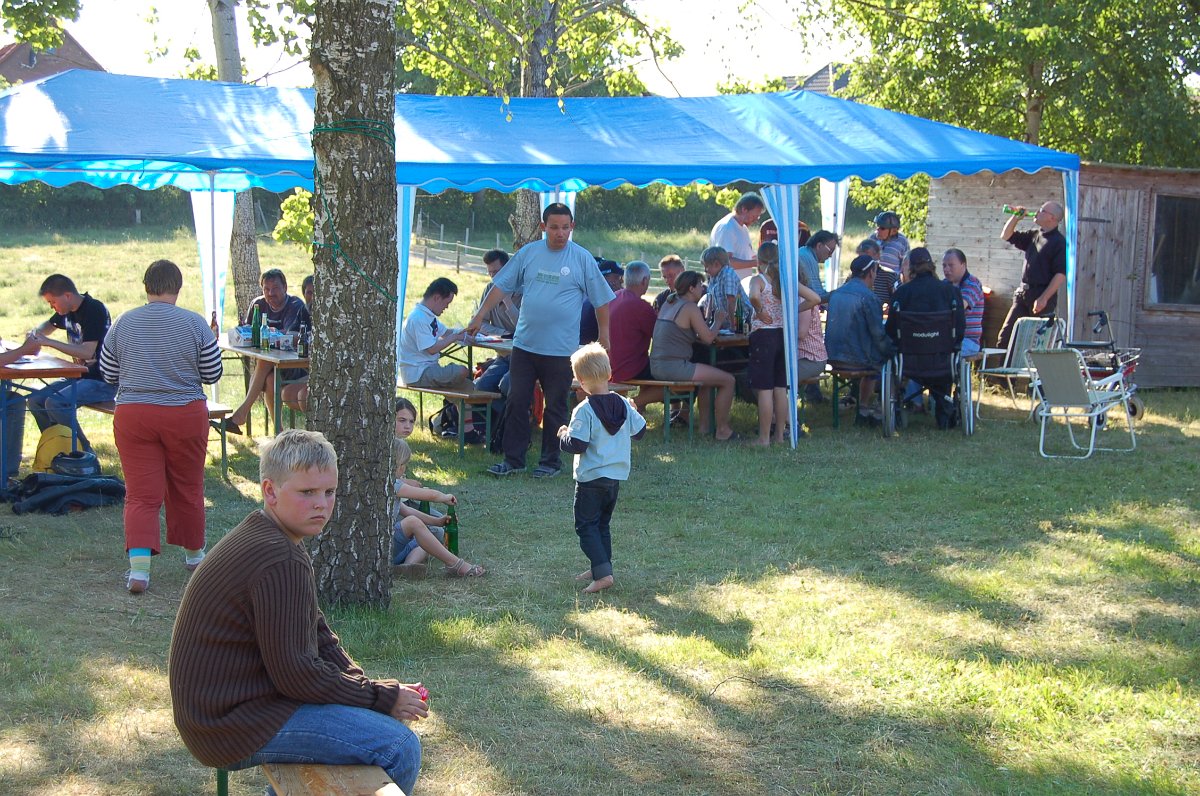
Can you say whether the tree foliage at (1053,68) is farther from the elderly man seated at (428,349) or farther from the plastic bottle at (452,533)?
the plastic bottle at (452,533)

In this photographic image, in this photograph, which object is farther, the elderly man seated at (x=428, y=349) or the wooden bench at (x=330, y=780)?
the elderly man seated at (x=428, y=349)

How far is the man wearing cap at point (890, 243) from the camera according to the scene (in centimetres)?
1244

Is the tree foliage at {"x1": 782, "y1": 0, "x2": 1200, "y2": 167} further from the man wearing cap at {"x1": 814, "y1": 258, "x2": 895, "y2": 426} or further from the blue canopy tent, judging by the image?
the man wearing cap at {"x1": 814, "y1": 258, "x2": 895, "y2": 426}

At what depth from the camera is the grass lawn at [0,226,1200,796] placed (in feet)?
13.3

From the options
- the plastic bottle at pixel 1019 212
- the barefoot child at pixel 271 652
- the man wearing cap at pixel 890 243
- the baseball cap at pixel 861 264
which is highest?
the plastic bottle at pixel 1019 212

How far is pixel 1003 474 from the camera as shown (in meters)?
8.82

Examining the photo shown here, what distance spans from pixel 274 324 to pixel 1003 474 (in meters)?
5.71

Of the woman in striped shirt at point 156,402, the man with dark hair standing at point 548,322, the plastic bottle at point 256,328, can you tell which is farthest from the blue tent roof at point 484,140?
the woman in striped shirt at point 156,402

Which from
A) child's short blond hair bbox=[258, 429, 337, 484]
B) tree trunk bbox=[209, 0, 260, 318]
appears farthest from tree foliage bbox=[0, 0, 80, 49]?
child's short blond hair bbox=[258, 429, 337, 484]

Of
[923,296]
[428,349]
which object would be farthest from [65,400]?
[923,296]

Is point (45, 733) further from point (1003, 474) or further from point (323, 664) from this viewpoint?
point (1003, 474)

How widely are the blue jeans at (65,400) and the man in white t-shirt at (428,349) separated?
7.25 ft

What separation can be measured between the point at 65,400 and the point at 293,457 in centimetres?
597

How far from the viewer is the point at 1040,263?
Result: 12.0 metres
